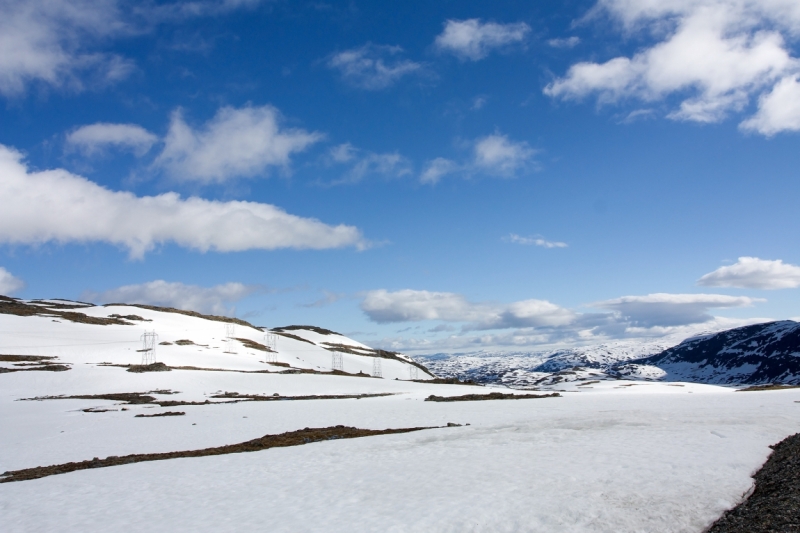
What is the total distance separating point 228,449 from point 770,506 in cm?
2665

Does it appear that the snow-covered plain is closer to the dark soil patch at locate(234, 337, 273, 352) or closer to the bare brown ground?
the bare brown ground

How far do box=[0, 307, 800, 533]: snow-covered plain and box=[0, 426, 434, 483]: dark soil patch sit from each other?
193cm

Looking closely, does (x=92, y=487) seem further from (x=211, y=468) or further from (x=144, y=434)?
(x=144, y=434)

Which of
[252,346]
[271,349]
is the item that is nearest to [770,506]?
[271,349]

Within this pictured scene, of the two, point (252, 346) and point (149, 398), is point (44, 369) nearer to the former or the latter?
point (149, 398)

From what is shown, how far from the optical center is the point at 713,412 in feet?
115

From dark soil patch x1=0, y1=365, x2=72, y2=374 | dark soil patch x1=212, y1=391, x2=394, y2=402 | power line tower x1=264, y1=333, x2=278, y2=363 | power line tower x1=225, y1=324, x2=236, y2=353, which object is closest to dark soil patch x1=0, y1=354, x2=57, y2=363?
dark soil patch x1=0, y1=365, x2=72, y2=374

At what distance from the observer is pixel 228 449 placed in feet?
93.8

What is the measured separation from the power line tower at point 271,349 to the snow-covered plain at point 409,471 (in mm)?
66667

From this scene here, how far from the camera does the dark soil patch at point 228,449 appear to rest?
23.1 metres

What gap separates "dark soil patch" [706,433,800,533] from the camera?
11305mm

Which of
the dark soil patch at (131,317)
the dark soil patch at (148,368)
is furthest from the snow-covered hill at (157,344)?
the dark soil patch at (148,368)

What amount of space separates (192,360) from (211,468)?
7703 cm

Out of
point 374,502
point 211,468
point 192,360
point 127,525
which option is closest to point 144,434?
point 211,468
